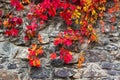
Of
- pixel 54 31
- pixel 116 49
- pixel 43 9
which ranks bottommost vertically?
pixel 116 49

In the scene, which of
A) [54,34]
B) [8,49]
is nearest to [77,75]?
[54,34]

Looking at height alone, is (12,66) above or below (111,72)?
above

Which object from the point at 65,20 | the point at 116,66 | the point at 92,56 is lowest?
the point at 116,66

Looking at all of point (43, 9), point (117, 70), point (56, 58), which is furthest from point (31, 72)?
point (117, 70)

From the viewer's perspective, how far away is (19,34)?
194 inches

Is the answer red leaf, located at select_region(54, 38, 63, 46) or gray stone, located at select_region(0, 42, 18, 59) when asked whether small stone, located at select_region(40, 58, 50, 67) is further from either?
gray stone, located at select_region(0, 42, 18, 59)

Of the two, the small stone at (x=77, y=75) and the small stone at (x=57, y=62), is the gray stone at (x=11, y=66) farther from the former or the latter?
the small stone at (x=77, y=75)

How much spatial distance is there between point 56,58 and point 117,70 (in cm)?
89

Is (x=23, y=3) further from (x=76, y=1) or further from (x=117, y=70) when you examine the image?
(x=117, y=70)

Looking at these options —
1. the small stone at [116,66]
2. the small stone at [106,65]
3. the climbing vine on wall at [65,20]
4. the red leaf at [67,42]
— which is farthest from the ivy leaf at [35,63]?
the small stone at [116,66]

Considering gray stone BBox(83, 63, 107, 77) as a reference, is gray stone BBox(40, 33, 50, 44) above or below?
above

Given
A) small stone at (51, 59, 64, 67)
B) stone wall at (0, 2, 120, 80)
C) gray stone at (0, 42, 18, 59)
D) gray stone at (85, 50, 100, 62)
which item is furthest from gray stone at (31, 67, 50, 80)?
gray stone at (85, 50, 100, 62)

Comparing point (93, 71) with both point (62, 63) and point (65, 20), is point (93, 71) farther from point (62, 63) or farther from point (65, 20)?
point (65, 20)

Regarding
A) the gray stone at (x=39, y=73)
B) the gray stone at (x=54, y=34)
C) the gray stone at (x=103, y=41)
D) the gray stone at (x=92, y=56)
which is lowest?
the gray stone at (x=39, y=73)
